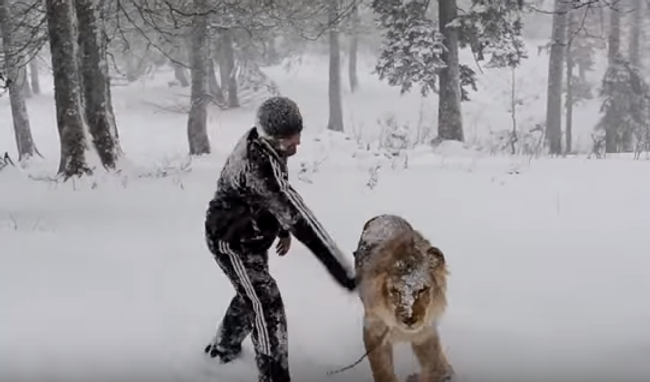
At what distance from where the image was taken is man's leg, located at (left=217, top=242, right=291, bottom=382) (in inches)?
142

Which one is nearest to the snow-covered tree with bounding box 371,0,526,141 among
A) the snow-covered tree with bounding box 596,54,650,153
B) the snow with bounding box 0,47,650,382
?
the snow with bounding box 0,47,650,382

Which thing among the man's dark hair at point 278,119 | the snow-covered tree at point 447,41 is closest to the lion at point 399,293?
the man's dark hair at point 278,119

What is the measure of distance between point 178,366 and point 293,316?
42.1 inches

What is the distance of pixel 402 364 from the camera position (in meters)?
4.23

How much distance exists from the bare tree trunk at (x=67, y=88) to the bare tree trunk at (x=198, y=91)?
7050 mm

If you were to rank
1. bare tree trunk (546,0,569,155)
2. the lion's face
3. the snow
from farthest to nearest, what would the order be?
1. bare tree trunk (546,0,569,155)
2. the snow
3. the lion's face

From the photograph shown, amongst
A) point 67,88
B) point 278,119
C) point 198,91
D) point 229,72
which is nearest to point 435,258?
point 278,119

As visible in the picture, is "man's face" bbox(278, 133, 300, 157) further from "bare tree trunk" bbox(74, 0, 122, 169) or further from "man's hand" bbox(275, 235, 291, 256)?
"bare tree trunk" bbox(74, 0, 122, 169)

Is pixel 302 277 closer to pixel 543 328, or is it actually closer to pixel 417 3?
pixel 543 328

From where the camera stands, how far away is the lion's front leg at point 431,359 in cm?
357

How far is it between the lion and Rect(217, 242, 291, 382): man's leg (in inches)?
19.3

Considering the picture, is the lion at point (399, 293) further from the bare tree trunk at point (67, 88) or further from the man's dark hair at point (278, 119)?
the bare tree trunk at point (67, 88)

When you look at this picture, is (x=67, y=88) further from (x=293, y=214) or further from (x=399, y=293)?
(x=399, y=293)

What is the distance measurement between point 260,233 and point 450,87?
15.7 m
